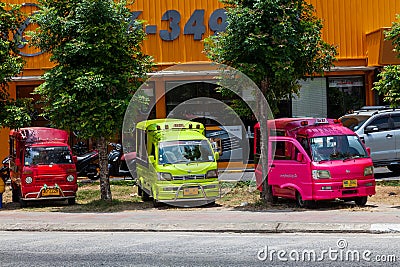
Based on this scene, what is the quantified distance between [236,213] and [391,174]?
9828 millimetres

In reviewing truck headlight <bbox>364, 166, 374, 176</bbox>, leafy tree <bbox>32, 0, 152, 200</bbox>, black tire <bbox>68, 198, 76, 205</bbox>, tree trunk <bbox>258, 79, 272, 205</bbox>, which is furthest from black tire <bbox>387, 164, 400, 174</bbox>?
black tire <bbox>68, 198, 76, 205</bbox>

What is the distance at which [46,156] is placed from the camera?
2011cm

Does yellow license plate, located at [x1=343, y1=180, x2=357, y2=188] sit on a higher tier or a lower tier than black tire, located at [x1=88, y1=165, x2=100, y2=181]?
higher

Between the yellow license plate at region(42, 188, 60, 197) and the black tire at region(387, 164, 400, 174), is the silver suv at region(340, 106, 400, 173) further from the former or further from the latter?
the yellow license plate at region(42, 188, 60, 197)

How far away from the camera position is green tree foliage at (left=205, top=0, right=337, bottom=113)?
680 inches

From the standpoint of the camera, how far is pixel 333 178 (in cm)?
1648

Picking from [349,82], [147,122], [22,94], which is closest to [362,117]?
[349,82]

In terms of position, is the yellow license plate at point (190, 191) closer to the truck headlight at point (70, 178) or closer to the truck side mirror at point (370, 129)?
the truck headlight at point (70, 178)

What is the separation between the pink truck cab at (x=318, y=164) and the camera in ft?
54.2

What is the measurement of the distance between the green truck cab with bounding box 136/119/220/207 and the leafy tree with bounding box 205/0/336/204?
1646mm

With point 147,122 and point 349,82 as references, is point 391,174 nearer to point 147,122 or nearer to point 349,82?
point 349,82

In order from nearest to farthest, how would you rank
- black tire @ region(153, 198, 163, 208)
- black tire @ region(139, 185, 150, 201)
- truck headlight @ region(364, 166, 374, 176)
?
truck headlight @ region(364, 166, 374, 176) → black tire @ region(153, 198, 163, 208) → black tire @ region(139, 185, 150, 201)

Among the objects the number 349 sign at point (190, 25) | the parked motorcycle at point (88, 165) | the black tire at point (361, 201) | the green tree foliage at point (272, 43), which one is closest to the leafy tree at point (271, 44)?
the green tree foliage at point (272, 43)

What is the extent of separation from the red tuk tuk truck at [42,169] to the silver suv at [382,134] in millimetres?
9733
